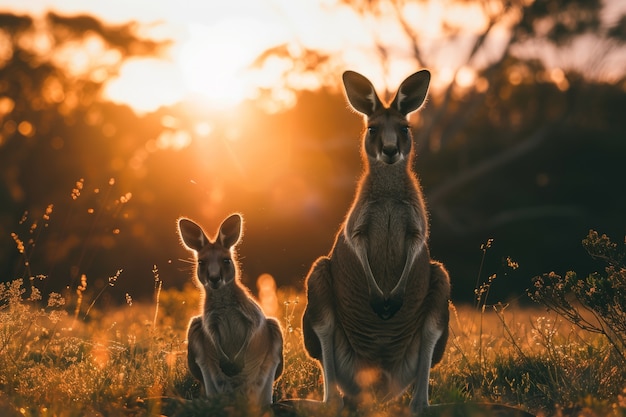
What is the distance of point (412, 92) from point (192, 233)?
1.83m

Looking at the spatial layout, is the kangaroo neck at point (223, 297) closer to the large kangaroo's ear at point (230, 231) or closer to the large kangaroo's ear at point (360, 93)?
the large kangaroo's ear at point (230, 231)

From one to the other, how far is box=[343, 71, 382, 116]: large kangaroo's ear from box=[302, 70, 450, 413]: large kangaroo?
172 millimetres

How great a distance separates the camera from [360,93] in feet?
20.7

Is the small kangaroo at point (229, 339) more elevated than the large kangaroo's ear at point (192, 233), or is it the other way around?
the large kangaroo's ear at point (192, 233)

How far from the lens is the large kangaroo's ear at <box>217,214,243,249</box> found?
259 inches

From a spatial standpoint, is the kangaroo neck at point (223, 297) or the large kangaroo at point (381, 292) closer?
the large kangaroo at point (381, 292)

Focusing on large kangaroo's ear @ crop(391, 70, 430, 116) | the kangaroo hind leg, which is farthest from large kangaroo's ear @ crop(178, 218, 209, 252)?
large kangaroo's ear @ crop(391, 70, 430, 116)

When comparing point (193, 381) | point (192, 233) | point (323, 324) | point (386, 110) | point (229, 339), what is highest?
point (386, 110)

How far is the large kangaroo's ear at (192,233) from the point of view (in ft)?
21.5

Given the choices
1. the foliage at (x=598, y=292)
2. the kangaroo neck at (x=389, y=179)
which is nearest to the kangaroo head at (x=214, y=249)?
the kangaroo neck at (x=389, y=179)

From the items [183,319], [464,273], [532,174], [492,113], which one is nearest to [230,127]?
[464,273]

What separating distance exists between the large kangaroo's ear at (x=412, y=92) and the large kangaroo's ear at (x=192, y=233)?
1.62m

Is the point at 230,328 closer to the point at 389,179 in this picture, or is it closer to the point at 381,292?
the point at 381,292

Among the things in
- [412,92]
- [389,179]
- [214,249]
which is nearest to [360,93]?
[412,92]
